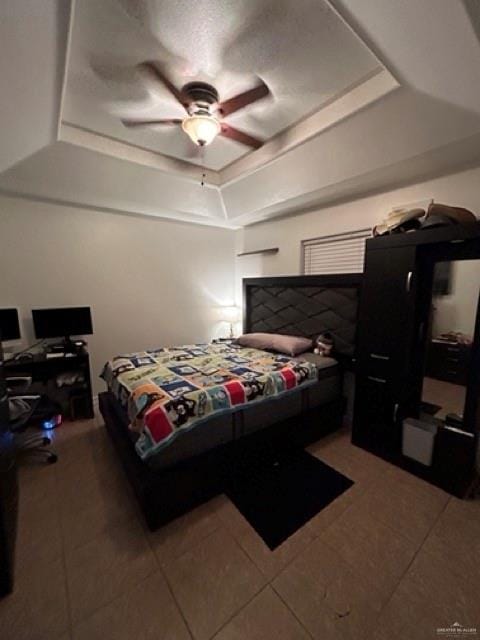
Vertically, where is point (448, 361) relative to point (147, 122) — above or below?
below

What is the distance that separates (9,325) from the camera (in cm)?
274

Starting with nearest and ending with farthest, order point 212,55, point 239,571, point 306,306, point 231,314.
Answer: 1. point 239,571
2. point 212,55
3. point 306,306
4. point 231,314

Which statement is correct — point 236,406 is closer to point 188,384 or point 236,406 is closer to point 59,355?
point 188,384

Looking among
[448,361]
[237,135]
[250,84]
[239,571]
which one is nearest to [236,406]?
[239,571]

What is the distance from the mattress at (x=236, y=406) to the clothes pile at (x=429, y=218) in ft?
4.60

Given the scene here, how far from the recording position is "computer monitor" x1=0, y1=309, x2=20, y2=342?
2711 millimetres

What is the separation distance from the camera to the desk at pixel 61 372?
268 cm

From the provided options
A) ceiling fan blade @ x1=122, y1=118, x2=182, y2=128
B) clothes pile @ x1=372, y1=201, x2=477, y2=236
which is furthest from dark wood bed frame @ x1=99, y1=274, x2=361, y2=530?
ceiling fan blade @ x1=122, y1=118, x2=182, y2=128

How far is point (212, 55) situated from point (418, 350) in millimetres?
2566

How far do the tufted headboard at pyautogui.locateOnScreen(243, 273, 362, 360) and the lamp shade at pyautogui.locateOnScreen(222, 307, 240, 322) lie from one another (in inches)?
8.0

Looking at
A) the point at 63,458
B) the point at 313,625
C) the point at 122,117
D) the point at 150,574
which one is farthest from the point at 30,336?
the point at 313,625

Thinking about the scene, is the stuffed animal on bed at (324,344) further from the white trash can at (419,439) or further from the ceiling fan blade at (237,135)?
the ceiling fan blade at (237,135)

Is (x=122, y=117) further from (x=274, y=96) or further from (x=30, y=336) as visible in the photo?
(x=30, y=336)

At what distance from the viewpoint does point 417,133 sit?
1.89m
